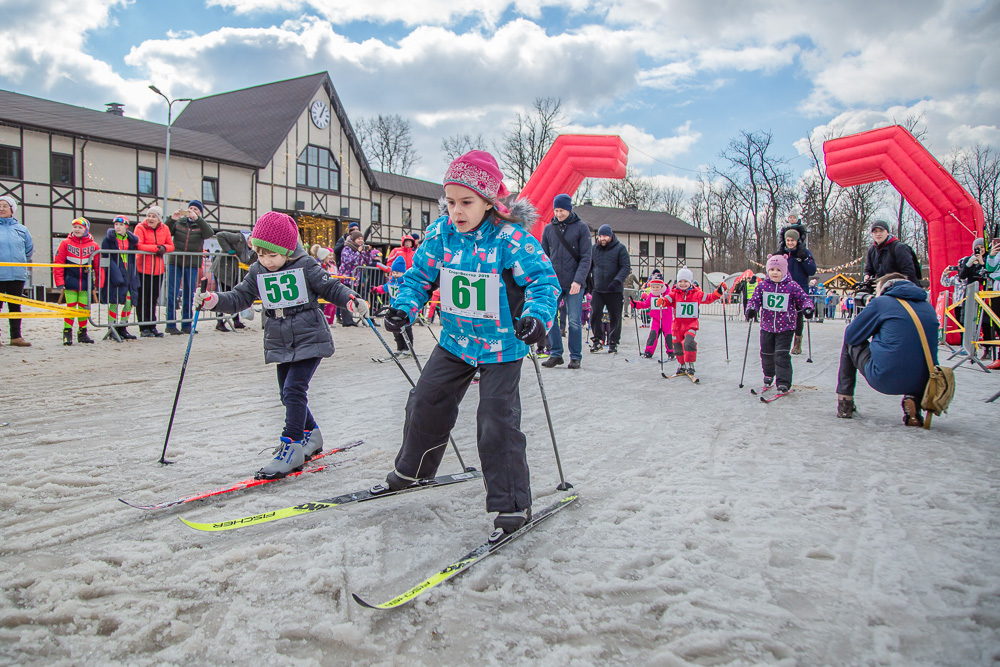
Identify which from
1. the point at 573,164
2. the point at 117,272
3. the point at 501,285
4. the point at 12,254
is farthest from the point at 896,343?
the point at 573,164

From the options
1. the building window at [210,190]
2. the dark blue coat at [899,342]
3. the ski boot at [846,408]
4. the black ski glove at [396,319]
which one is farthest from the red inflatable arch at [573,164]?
the building window at [210,190]

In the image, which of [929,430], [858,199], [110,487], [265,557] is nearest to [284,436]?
[110,487]

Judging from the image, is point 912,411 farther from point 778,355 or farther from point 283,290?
point 283,290

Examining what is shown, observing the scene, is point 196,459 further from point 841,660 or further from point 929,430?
point 929,430

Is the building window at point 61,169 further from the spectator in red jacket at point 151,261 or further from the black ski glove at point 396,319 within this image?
the black ski glove at point 396,319

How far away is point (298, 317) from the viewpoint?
136 inches

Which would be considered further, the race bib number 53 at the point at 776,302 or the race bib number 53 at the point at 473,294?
the race bib number 53 at the point at 776,302

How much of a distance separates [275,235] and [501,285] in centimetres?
155

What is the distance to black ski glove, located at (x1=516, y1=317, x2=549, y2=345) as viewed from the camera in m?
2.42

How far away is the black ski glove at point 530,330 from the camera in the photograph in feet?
7.95

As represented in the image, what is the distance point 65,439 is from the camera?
3.82 m

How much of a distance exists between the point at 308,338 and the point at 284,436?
1.90 ft

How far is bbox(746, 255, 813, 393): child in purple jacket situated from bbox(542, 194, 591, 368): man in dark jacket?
2125mm

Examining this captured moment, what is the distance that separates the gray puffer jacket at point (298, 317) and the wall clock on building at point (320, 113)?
2664cm
